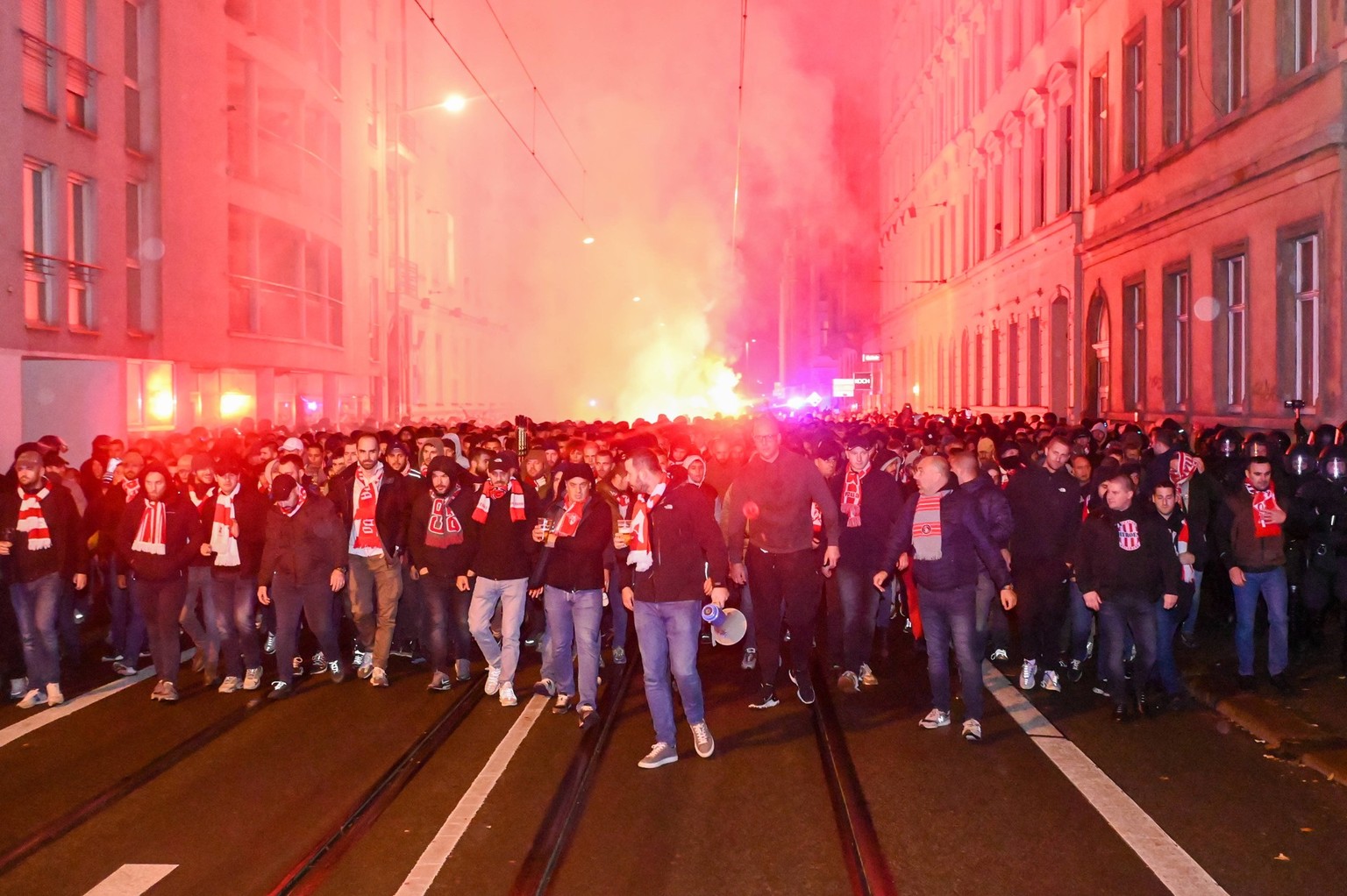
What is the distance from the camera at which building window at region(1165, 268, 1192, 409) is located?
23.1 m

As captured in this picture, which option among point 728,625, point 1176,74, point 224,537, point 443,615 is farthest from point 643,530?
point 1176,74

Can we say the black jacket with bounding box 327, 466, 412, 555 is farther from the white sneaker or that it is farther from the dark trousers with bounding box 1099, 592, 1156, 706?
the dark trousers with bounding box 1099, 592, 1156, 706

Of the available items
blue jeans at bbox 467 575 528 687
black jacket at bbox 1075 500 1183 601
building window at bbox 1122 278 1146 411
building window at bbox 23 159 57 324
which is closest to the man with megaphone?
blue jeans at bbox 467 575 528 687

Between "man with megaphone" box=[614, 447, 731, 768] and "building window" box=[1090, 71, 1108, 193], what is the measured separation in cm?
2208

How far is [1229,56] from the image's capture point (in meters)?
20.5

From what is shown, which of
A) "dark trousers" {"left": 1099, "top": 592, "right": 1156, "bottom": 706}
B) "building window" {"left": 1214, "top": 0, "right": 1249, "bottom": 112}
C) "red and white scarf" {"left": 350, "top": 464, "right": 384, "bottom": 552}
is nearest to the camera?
"dark trousers" {"left": 1099, "top": 592, "right": 1156, "bottom": 706}

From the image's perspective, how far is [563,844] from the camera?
6094 mm

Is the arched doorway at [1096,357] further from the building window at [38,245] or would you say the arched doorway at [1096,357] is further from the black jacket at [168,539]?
the black jacket at [168,539]

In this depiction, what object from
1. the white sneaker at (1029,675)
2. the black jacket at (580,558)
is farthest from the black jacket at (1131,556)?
the black jacket at (580,558)

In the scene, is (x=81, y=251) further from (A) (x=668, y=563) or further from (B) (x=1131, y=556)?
(B) (x=1131, y=556)

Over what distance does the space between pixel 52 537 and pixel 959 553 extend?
250 inches

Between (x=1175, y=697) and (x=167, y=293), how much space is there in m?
19.8

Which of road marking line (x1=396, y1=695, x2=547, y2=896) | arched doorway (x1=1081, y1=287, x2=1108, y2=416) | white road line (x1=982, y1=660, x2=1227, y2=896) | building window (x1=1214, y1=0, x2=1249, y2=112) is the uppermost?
building window (x1=1214, y1=0, x2=1249, y2=112)

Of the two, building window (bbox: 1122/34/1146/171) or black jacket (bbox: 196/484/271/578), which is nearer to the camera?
black jacket (bbox: 196/484/271/578)
